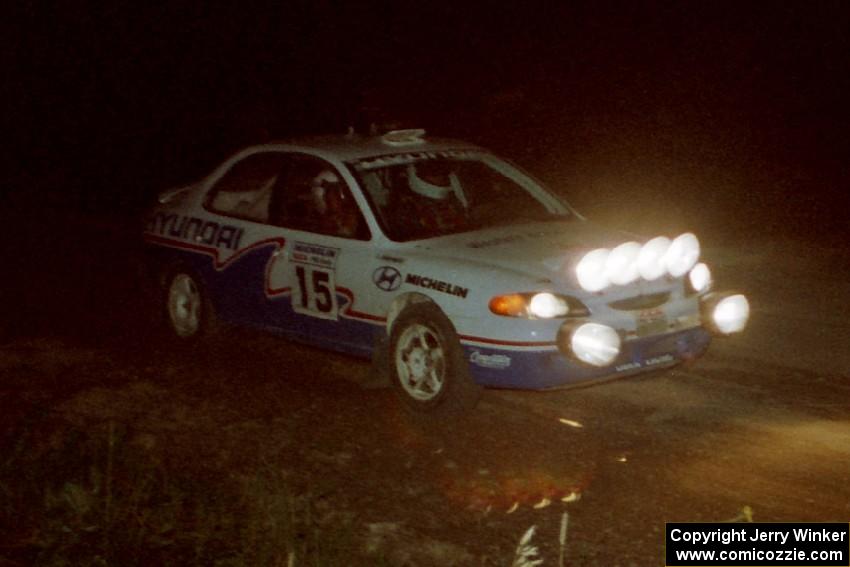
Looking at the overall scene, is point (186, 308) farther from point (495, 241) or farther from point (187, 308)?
point (495, 241)

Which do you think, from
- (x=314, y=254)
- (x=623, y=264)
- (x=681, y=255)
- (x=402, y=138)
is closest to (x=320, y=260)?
(x=314, y=254)

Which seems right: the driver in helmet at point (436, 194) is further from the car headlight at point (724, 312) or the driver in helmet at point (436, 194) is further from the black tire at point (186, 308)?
the black tire at point (186, 308)

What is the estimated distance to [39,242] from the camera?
14.1m

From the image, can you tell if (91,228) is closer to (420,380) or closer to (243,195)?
(243,195)

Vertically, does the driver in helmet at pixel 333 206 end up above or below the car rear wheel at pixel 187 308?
above

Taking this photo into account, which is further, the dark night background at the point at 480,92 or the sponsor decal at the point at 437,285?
the dark night background at the point at 480,92

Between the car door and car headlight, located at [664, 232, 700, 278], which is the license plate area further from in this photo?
the car door

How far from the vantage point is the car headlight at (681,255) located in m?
7.10

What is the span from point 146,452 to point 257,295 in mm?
1729

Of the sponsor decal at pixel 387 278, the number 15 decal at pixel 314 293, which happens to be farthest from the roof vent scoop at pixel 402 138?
the sponsor decal at pixel 387 278

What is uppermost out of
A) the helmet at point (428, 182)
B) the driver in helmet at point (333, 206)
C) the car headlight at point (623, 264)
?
the helmet at point (428, 182)

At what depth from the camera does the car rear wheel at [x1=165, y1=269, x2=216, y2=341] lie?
8.92m

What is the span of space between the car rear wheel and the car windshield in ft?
5.48

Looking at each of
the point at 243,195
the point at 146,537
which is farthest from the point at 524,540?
the point at 243,195
